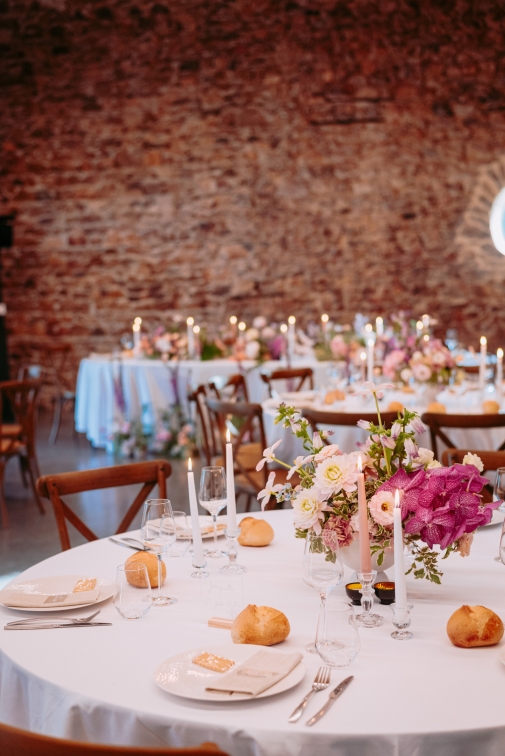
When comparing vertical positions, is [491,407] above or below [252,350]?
below

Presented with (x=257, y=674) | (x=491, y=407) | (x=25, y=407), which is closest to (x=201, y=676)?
(x=257, y=674)

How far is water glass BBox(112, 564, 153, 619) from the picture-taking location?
5.43ft

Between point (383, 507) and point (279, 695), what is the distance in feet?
1.55

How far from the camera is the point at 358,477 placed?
5.45 ft

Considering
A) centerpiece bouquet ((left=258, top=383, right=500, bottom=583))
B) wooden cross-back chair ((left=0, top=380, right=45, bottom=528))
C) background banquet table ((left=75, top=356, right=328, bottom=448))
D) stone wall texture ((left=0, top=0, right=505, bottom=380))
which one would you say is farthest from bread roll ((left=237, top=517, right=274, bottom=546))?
stone wall texture ((left=0, top=0, right=505, bottom=380))

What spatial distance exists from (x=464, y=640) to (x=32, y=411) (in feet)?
14.4

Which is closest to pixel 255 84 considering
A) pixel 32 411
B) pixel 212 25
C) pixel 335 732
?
pixel 212 25

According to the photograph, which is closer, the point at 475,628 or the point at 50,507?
the point at 475,628

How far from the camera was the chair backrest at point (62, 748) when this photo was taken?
39.6 inches

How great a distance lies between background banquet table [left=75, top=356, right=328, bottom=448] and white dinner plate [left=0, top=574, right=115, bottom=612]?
4793mm

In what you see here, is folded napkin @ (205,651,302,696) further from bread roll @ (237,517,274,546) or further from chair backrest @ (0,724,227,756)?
bread roll @ (237,517,274,546)

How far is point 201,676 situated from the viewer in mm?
1409

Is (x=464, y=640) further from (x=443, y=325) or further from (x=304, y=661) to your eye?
(x=443, y=325)

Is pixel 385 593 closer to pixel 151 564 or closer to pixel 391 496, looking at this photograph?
pixel 391 496
